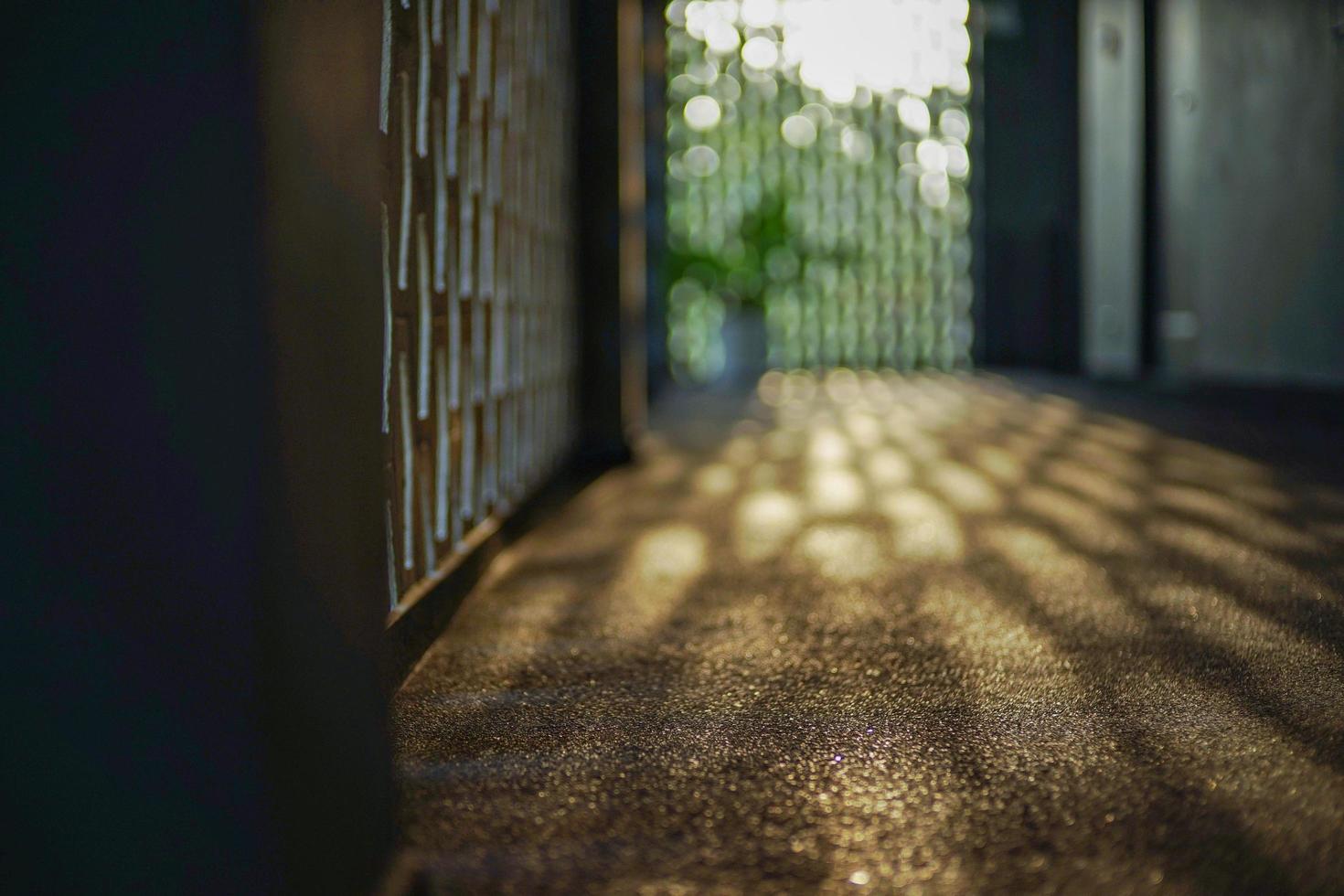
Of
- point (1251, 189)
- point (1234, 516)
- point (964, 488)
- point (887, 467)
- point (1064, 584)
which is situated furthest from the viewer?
point (1251, 189)

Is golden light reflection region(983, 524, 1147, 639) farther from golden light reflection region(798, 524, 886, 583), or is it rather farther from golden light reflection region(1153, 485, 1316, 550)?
golden light reflection region(1153, 485, 1316, 550)

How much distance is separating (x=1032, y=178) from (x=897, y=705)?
591 centimetres

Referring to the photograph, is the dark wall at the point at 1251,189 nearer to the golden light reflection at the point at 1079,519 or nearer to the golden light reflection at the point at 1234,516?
the golden light reflection at the point at 1234,516

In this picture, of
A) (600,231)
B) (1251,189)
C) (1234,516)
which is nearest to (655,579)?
(1234,516)

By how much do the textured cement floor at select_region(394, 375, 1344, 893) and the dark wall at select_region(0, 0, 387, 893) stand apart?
205 millimetres

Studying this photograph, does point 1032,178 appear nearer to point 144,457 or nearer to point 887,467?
point 887,467

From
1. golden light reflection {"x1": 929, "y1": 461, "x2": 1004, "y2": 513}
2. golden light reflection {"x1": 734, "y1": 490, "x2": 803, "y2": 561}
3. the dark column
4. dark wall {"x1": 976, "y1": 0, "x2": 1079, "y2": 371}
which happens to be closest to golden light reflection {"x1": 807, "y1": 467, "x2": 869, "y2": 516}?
golden light reflection {"x1": 734, "y1": 490, "x2": 803, "y2": 561}

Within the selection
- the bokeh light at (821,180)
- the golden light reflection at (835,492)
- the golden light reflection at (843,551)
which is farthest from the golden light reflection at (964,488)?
the bokeh light at (821,180)

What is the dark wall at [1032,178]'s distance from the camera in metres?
6.09

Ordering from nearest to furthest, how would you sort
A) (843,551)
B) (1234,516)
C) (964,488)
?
1. (843,551)
2. (1234,516)
3. (964,488)

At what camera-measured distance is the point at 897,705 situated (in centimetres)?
90

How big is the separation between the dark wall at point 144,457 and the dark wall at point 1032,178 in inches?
242

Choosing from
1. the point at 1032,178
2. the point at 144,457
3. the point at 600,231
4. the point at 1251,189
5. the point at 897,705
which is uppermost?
the point at 1032,178

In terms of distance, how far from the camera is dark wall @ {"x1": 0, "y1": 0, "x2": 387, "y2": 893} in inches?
17.3
